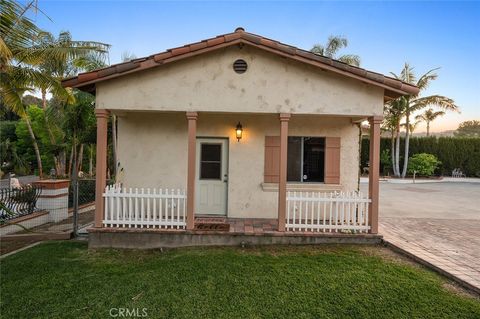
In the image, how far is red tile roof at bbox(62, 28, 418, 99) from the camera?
547 centimetres

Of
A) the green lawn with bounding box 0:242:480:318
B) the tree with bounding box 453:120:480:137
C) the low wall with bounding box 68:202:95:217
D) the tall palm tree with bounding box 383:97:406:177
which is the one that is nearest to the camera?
the green lawn with bounding box 0:242:480:318

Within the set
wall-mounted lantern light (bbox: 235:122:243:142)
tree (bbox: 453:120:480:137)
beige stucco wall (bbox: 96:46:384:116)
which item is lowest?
wall-mounted lantern light (bbox: 235:122:243:142)

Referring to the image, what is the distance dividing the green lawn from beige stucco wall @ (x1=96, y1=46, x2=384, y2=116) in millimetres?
3044

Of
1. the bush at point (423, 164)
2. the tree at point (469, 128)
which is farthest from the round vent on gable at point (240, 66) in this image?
the tree at point (469, 128)

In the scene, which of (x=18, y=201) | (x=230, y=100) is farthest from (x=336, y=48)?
(x=18, y=201)

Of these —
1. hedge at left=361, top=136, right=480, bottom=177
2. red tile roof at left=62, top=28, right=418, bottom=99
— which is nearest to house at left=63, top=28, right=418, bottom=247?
red tile roof at left=62, top=28, right=418, bottom=99

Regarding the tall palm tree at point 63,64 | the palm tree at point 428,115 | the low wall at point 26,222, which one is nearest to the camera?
the low wall at point 26,222

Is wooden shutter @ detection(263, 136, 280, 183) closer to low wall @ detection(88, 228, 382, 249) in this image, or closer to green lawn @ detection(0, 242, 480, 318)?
low wall @ detection(88, 228, 382, 249)

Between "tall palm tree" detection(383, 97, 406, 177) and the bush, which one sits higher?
"tall palm tree" detection(383, 97, 406, 177)

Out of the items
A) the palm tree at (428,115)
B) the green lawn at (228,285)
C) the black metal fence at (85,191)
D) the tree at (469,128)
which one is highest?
the tree at (469,128)

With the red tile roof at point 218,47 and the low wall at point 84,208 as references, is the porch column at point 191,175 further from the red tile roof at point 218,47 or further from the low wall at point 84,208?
the low wall at point 84,208

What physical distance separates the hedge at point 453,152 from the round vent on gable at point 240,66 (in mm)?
20756

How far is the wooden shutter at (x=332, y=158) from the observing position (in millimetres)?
7176

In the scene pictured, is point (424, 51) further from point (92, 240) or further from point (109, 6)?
point (92, 240)
